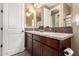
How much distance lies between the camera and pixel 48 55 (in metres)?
1.06

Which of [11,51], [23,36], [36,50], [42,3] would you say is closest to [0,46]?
[11,51]

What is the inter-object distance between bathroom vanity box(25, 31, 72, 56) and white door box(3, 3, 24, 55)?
0.09 meters

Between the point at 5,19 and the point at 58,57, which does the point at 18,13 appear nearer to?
the point at 5,19

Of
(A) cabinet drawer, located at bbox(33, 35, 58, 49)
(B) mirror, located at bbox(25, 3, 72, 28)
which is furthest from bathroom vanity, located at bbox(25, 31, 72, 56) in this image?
(B) mirror, located at bbox(25, 3, 72, 28)

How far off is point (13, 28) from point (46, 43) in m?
0.38

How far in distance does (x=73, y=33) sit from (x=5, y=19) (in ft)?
2.36

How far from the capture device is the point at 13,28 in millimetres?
1109

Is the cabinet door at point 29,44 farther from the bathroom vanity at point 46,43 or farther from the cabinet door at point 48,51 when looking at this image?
the cabinet door at point 48,51

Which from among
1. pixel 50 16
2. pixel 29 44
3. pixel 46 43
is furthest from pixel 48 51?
pixel 50 16

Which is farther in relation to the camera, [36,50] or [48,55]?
[36,50]

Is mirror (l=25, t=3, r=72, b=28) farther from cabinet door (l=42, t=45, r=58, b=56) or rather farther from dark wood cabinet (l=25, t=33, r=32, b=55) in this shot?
cabinet door (l=42, t=45, r=58, b=56)

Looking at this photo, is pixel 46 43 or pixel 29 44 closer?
pixel 46 43

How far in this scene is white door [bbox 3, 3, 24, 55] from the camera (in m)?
1.08

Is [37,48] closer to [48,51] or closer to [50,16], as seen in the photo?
[48,51]
